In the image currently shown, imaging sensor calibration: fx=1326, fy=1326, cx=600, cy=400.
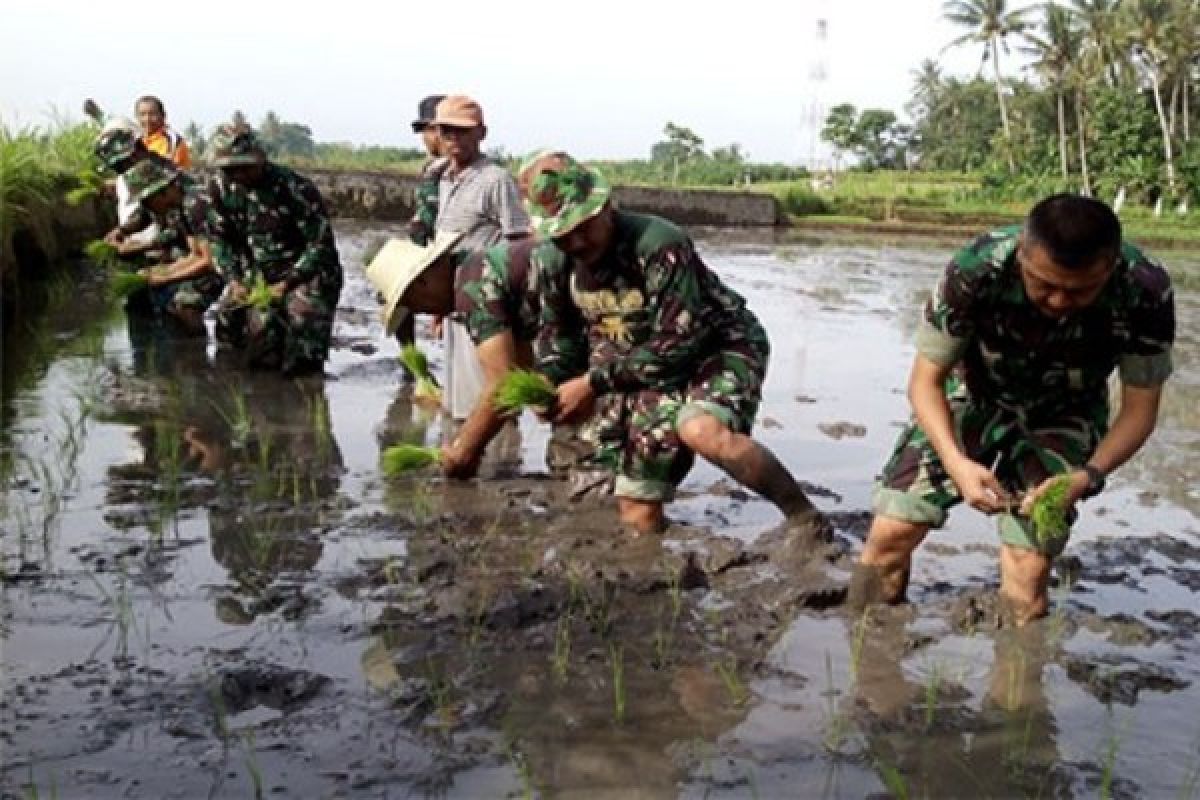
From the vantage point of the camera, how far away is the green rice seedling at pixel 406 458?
492 centimetres

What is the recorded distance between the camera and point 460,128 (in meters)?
6.20

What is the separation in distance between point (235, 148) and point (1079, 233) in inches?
197

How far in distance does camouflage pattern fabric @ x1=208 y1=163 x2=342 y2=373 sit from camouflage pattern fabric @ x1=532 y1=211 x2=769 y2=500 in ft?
9.87

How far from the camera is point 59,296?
33.1ft

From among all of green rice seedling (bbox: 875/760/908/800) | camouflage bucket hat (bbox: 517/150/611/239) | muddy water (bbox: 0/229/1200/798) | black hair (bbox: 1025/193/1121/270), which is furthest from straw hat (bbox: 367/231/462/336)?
green rice seedling (bbox: 875/760/908/800)

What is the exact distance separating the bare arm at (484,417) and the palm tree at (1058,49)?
133 ft

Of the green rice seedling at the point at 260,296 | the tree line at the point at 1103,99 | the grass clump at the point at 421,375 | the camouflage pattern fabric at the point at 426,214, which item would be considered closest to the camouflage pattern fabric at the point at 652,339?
the grass clump at the point at 421,375

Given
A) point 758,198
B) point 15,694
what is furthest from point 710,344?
point 758,198

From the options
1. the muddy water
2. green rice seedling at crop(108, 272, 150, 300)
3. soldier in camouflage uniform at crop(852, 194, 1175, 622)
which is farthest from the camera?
green rice seedling at crop(108, 272, 150, 300)

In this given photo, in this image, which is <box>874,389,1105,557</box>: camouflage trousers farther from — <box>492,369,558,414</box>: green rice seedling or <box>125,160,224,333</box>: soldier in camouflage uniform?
<box>125,160,224,333</box>: soldier in camouflage uniform

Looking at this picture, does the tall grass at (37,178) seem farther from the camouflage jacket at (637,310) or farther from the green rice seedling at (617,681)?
the green rice seedling at (617,681)

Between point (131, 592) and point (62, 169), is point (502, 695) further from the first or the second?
point (62, 169)

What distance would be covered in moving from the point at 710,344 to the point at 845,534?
2.98 feet

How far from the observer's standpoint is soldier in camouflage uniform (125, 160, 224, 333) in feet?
25.7
